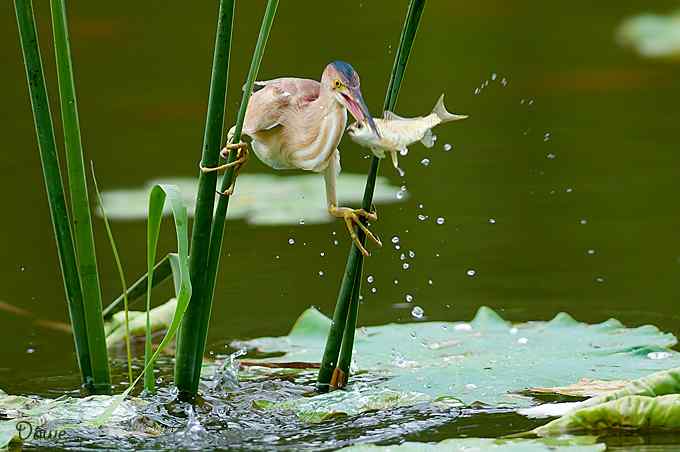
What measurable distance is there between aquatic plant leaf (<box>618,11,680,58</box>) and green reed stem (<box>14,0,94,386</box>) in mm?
4882

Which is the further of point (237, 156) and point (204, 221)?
point (237, 156)

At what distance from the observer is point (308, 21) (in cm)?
761

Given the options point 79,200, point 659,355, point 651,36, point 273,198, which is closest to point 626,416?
point 659,355

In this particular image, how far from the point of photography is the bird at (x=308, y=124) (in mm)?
2424

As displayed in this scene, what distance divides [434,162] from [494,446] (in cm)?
288

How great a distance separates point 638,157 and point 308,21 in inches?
124

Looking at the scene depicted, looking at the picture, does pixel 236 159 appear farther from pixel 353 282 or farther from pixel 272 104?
pixel 353 282

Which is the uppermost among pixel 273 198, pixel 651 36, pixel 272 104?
pixel 651 36

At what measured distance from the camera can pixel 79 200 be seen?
237 cm

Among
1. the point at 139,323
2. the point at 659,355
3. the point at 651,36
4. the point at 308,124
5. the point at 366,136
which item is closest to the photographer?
the point at 366,136

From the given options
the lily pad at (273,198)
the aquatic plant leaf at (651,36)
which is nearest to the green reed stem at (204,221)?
the lily pad at (273,198)

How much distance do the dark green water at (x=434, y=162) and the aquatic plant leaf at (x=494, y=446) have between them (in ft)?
0.56

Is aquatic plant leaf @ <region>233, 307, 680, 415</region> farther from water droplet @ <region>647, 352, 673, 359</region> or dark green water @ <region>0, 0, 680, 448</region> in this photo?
dark green water @ <region>0, 0, 680, 448</region>

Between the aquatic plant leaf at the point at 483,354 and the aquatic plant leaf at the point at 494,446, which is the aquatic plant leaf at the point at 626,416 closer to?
the aquatic plant leaf at the point at 494,446
